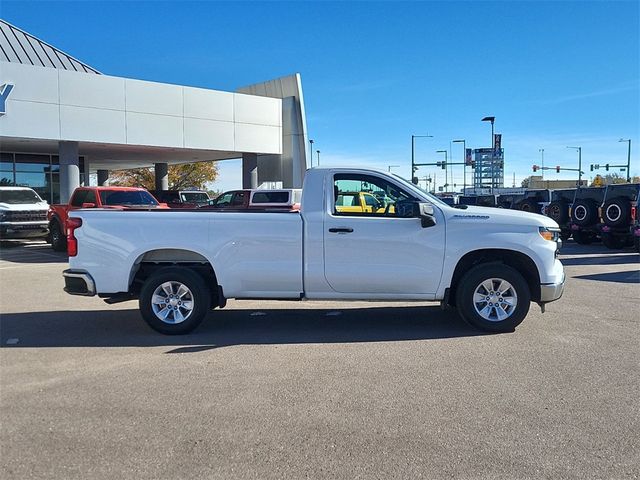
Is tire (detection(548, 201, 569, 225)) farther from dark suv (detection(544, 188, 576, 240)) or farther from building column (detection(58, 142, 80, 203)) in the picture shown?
building column (detection(58, 142, 80, 203))

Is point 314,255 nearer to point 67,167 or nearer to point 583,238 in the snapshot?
point 583,238

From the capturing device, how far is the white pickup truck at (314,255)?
657 cm

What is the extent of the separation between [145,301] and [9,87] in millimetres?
16005

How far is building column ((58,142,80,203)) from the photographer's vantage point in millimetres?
20953

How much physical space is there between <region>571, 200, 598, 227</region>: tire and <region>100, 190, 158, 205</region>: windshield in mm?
14286

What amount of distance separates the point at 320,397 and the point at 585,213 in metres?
17.1

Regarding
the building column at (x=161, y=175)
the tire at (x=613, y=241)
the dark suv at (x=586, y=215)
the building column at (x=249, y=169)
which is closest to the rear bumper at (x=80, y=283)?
the tire at (x=613, y=241)

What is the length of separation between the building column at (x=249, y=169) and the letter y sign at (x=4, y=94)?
35.3ft

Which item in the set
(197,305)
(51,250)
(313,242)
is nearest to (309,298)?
(313,242)

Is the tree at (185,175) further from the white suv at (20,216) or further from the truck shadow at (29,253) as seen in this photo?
the white suv at (20,216)

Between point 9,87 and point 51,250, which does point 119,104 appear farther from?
point 51,250

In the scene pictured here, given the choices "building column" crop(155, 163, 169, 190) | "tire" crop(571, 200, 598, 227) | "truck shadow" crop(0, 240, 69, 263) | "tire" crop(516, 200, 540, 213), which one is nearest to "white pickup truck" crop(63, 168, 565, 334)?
"truck shadow" crop(0, 240, 69, 263)

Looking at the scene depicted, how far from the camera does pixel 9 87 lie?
61.6 ft

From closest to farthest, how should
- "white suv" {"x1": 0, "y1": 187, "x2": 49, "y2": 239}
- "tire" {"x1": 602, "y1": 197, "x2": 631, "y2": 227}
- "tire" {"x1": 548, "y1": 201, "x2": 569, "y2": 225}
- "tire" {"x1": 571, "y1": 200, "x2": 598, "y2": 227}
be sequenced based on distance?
"tire" {"x1": 602, "y1": 197, "x2": 631, "y2": 227}
"white suv" {"x1": 0, "y1": 187, "x2": 49, "y2": 239}
"tire" {"x1": 571, "y1": 200, "x2": 598, "y2": 227}
"tire" {"x1": 548, "y1": 201, "x2": 569, "y2": 225}
